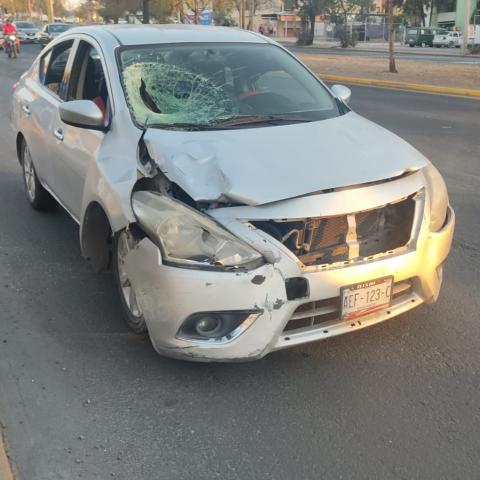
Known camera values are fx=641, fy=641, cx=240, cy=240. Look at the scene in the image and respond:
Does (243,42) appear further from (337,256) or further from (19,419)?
(19,419)

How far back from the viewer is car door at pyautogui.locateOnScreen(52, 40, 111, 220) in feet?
13.6

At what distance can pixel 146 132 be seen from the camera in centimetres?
367

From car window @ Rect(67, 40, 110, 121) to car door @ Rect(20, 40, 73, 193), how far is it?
25cm

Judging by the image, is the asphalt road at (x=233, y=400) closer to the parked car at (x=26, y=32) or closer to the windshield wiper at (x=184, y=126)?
the windshield wiper at (x=184, y=126)

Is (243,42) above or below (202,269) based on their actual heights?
above

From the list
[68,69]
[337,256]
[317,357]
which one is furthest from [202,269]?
[68,69]

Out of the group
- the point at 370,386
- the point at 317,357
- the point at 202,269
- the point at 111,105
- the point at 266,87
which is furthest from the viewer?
the point at 266,87

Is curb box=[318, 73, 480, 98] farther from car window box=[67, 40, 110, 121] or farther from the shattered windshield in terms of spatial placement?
car window box=[67, 40, 110, 121]

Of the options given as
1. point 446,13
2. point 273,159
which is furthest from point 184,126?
point 446,13

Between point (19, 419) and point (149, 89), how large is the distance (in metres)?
2.20

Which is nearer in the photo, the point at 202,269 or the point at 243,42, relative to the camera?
the point at 202,269

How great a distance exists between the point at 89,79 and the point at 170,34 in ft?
2.21

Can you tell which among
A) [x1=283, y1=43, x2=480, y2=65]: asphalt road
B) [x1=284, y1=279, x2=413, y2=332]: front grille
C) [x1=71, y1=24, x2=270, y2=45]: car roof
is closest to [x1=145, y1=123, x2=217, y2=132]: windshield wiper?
[x1=71, y1=24, x2=270, y2=45]: car roof

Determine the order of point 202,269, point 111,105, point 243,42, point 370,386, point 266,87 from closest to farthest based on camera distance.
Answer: point 202,269 < point 370,386 < point 111,105 < point 266,87 < point 243,42
